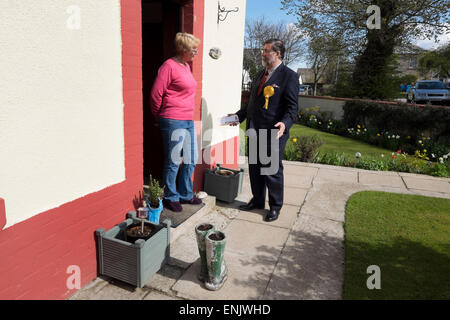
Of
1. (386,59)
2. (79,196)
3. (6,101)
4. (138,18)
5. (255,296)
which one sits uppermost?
(386,59)

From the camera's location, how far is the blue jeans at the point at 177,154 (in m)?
3.29

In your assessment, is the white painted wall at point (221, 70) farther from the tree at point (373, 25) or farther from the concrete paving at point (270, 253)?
the tree at point (373, 25)

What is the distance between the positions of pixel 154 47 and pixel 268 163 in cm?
219

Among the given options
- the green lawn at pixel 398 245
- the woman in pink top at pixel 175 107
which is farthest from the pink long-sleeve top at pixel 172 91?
the green lawn at pixel 398 245

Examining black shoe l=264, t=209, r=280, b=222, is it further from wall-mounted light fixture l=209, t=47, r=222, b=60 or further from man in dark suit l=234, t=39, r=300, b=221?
wall-mounted light fixture l=209, t=47, r=222, b=60

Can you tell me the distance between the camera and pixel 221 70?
464cm

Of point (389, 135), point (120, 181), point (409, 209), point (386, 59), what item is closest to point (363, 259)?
point (409, 209)

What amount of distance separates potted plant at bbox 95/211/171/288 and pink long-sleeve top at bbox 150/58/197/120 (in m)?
1.16

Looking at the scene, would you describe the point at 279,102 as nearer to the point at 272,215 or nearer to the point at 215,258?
the point at 272,215

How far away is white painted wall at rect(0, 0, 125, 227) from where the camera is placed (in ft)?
6.09

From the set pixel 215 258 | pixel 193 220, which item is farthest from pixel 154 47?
pixel 215 258

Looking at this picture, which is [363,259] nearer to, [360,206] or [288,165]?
[360,206]

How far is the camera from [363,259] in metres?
3.08

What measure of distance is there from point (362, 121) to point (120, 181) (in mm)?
10604
